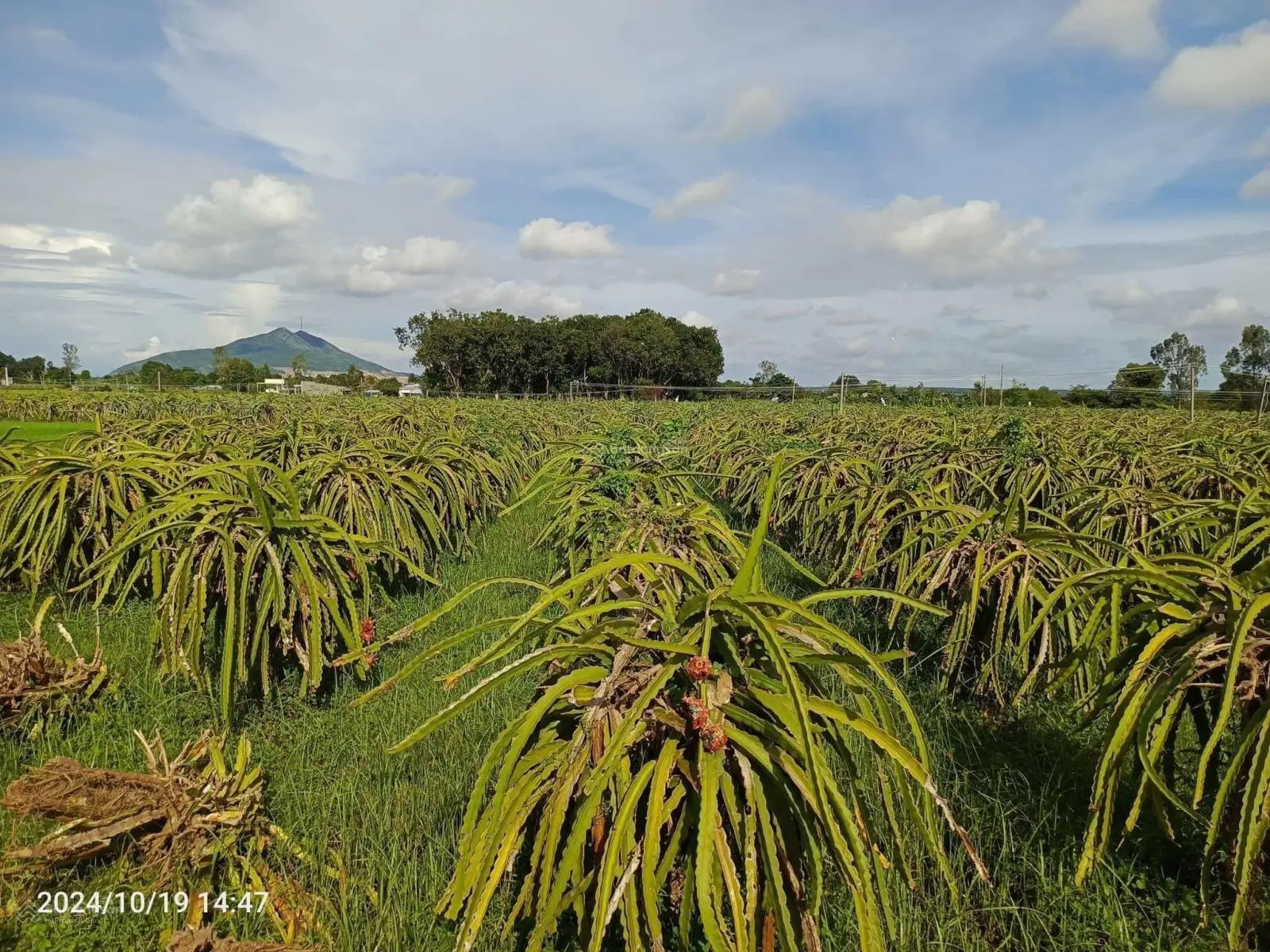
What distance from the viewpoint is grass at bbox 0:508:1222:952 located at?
1804mm

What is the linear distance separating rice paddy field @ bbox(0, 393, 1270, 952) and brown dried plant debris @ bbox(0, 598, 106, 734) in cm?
1

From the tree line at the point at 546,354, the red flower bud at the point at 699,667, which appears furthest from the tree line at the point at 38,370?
the red flower bud at the point at 699,667

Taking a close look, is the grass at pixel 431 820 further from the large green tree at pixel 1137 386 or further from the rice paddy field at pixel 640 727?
the large green tree at pixel 1137 386

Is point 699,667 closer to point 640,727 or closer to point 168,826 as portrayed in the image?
point 640,727

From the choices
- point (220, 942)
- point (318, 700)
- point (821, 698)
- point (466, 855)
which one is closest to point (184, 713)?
point (318, 700)

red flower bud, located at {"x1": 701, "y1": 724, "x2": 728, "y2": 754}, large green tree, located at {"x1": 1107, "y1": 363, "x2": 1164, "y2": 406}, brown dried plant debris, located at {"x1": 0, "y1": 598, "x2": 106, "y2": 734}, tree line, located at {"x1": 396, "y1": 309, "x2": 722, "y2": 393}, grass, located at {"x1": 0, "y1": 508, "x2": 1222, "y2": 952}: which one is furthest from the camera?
tree line, located at {"x1": 396, "y1": 309, "x2": 722, "y2": 393}

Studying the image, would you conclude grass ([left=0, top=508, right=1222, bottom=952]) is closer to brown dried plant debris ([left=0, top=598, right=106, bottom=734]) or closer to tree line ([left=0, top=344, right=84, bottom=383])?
brown dried plant debris ([left=0, top=598, right=106, bottom=734])

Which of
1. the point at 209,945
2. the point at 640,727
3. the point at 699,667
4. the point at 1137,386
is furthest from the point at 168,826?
the point at 1137,386

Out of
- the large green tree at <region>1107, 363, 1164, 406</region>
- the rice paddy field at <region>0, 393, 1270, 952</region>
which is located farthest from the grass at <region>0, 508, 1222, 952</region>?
the large green tree at <region>1107, 363, 1164, 406</region>

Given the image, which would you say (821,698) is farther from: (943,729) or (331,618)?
(331,618)

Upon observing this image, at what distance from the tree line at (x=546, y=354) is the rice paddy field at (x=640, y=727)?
139 ft
